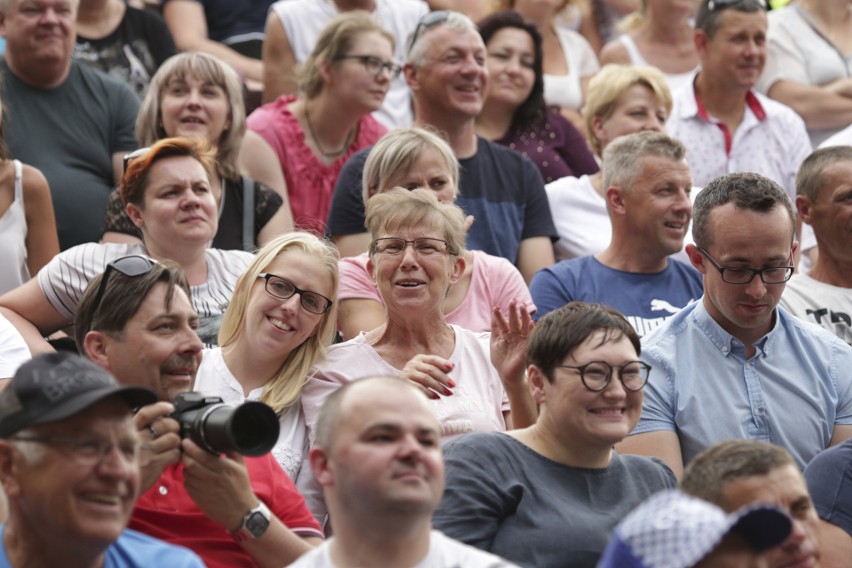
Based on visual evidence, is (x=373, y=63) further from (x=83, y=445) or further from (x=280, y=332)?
(x=83, y=445)

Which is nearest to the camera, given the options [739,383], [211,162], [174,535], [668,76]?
[174,535]

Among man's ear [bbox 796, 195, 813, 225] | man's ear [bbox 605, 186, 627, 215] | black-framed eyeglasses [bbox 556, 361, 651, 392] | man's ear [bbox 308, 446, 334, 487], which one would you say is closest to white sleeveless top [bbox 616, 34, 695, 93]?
man's ear [bbox 796, 195, 813, 225]

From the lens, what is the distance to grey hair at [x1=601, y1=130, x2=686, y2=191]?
18.0 feet

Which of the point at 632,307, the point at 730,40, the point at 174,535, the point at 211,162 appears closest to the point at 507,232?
the point at 632,307

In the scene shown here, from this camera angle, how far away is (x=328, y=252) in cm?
460

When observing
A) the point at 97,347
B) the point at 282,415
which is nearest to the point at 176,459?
the point at 97,347

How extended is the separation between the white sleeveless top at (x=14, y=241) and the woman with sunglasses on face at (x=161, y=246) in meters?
0.48

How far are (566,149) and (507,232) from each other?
3.74 feet

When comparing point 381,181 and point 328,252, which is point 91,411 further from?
point 381,181

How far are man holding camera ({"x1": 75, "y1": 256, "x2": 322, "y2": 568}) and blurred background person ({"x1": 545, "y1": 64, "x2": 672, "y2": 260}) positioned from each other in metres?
2.52

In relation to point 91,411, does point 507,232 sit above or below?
below

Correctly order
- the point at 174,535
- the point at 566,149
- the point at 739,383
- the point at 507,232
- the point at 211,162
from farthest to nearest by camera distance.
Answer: the point at 566,149
the point at 507,232
the point at 211,162
the point at 739,383
the point at 174,535

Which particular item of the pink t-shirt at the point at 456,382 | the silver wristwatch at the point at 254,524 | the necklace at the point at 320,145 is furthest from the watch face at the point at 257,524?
the necklace at the point at 320,145

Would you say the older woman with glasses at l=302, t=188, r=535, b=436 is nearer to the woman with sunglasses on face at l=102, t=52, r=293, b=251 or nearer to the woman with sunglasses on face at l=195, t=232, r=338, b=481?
the woman with sunglasses on face at l=195, t=232, r=338, b=481
